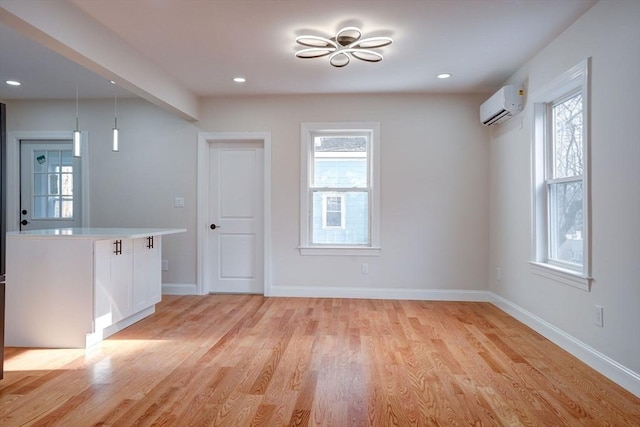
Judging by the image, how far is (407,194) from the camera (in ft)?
16.2

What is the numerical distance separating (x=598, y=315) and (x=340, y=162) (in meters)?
3.19

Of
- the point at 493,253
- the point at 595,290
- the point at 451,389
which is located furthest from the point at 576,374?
the point at 493,253

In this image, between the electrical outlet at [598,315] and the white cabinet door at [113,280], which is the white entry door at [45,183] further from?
the electrical outlet at [598,315]

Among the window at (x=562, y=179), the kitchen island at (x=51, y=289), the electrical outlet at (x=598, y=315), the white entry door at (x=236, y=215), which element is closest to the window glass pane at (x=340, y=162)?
the white entry door at (x=236, y=215)

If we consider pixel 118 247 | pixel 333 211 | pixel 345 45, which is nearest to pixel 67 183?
pixel 118 247

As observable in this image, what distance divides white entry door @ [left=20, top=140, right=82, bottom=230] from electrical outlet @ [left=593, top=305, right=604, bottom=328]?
5.90 meters

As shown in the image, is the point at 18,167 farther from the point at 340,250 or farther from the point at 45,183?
the point at 340,250

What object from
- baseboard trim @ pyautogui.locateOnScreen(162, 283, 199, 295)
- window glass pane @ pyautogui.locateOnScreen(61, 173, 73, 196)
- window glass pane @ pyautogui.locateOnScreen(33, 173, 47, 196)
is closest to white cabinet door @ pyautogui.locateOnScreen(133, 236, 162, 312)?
baseboard trim @ pyautogui.locateOnScreen(162, 283, 199, 295)

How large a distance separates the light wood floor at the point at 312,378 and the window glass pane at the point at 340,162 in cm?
184

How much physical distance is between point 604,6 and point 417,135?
2.41 metres

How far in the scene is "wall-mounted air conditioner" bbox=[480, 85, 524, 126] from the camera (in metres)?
3.93

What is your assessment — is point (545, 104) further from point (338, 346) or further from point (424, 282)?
point (338, 346)

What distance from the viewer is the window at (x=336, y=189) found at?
5020mm

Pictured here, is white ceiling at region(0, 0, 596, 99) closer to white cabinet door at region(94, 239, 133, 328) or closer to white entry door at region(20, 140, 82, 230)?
white entry door at region(20, 140, 82, 230)
